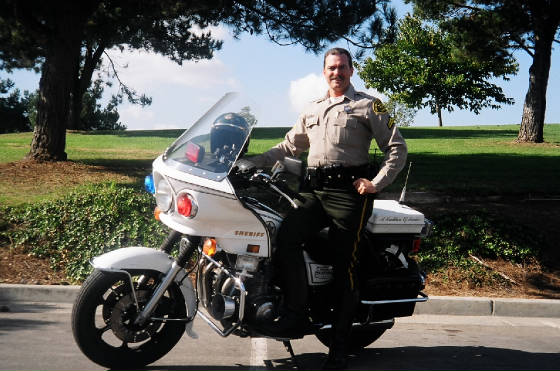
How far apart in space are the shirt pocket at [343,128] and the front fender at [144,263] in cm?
134

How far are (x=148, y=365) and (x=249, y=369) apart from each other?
0.67 metres

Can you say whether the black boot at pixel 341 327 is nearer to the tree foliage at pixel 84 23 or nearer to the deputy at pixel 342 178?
the deputy at pixel 342 178

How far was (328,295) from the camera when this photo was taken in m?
4.41

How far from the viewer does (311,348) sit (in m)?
4.95

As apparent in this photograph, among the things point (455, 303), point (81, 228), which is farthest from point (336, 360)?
point (81, 228)

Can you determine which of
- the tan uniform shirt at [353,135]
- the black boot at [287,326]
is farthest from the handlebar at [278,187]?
the black boot at [287,326]

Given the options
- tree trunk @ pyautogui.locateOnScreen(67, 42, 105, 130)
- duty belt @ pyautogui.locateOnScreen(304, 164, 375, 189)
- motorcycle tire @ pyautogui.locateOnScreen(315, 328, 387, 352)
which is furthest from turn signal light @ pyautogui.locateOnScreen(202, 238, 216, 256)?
tree trunk @ pyautogui.locateOnScreen(67, 42, 105, 130)

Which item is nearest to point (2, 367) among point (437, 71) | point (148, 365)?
point (148, 365)

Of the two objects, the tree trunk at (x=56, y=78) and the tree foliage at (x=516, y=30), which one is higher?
the tree foliage at (x=516, y=30)

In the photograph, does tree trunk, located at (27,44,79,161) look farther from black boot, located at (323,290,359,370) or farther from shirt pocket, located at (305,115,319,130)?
black boot, located at (323,290,359,370)

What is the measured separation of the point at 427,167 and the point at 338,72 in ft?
36.8

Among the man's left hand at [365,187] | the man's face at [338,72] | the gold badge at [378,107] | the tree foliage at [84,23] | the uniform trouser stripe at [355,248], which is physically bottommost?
the uniform trouser stripe at [355,248]

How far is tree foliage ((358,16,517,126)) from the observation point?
4784cm

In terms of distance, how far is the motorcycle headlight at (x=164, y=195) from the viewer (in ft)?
12.9
